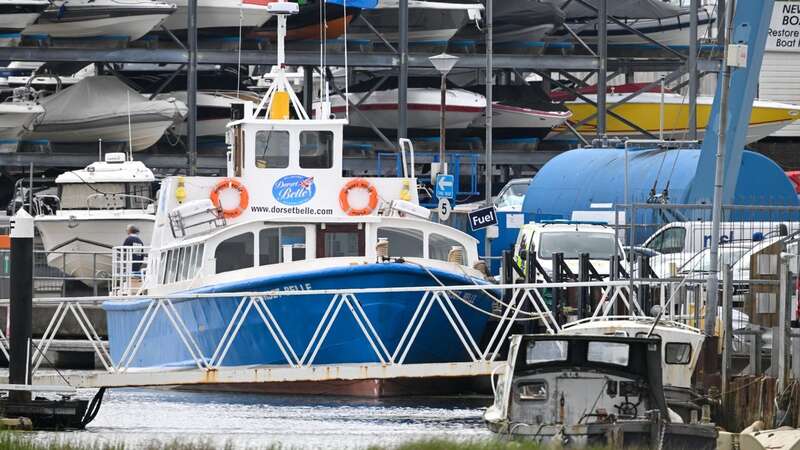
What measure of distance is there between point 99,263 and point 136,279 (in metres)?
5.21

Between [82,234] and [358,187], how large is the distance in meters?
13.3

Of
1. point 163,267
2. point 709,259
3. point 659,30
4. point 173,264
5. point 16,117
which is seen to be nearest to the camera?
point 709,259

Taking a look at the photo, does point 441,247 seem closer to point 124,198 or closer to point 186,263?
point 186,263

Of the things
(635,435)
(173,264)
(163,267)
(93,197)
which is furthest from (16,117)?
(635,435)

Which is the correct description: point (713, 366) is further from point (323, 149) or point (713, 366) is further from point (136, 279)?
point (136, 279)

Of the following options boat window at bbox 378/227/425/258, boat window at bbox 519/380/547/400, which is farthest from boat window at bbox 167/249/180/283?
boat window at bbox 519/380/547/400

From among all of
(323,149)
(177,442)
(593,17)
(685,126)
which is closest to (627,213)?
(323,149)

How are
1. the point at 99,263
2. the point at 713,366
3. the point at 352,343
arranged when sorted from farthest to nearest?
the point at 99,263 → the point at 352,343 → the point at 713,366

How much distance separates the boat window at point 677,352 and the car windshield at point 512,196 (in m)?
22.7

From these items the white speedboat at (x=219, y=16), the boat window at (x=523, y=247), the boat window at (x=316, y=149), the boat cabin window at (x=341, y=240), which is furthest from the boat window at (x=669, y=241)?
the white speedboat at (x=219, y=16)

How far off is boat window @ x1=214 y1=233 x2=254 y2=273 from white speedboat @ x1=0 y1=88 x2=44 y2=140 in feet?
66.6

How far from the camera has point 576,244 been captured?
28.9 meters

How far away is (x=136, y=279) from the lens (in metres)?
32.5

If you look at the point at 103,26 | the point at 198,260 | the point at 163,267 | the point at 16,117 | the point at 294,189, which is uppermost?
the point at 103,26
